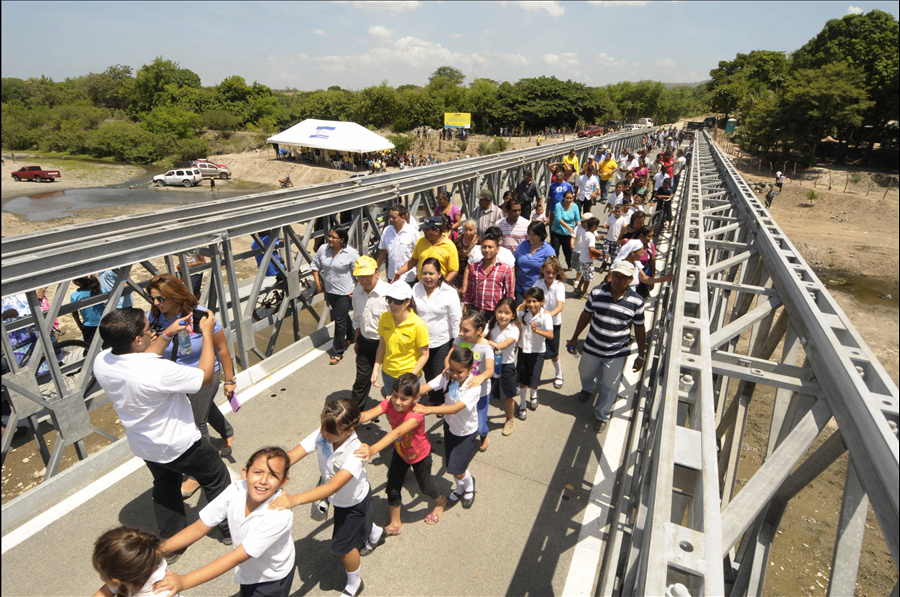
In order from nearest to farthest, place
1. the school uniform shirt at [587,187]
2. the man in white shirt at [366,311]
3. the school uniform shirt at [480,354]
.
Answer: the school uniform shirt at [480,354]
the man in white shirt at [366,311]
the school uniform shirt at [587,187]

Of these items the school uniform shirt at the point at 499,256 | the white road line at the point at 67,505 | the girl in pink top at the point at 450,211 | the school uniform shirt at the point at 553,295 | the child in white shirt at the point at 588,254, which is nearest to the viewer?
the white road line at the point at 67,505

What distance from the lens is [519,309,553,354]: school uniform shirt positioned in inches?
195

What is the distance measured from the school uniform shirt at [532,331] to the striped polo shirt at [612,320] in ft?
1.56

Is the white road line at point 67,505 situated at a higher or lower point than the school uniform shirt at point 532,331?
lower

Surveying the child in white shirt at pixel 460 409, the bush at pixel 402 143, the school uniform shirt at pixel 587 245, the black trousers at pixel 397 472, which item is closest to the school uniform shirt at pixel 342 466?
the black trousers at pixel 397 472

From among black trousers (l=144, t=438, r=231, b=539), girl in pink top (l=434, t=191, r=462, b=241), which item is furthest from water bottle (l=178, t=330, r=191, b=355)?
girl in pink top (l=434, t=191, r=462, b=241)

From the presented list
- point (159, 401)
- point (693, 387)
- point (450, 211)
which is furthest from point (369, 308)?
point (450, 211)

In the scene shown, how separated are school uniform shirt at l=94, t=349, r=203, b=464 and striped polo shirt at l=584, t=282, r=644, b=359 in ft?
11.9

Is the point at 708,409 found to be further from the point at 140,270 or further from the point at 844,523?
the point at 140,270

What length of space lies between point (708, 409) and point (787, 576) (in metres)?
4.60

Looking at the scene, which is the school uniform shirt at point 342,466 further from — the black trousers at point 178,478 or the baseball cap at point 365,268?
the baseball cap at point 365,268

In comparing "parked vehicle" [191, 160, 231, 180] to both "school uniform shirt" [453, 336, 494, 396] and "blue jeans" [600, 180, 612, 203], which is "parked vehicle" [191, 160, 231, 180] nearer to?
"blue jeans" [600, 180, 612, 203]

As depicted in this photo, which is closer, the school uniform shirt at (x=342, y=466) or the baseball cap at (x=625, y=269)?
the school uniform shirt at (x=342, y=466)

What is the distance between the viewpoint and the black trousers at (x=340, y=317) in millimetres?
5949
